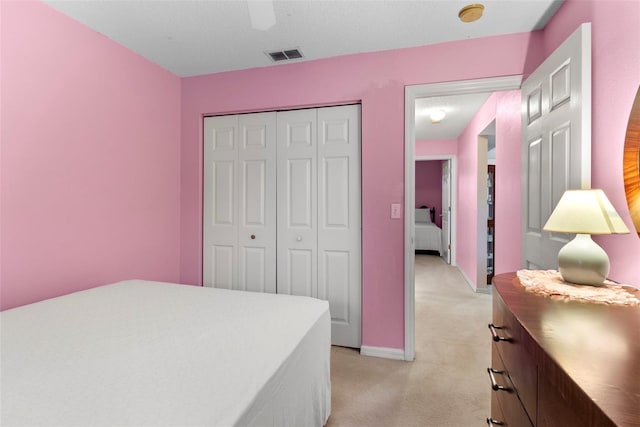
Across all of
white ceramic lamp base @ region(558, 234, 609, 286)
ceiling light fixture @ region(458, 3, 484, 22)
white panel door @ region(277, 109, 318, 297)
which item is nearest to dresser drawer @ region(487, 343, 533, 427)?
white ceramic lamp base @ region(558, 234, 609, 286)

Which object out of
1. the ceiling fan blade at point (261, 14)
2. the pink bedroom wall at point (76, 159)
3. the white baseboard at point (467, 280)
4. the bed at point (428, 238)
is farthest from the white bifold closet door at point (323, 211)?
the bed at point (428, 238)

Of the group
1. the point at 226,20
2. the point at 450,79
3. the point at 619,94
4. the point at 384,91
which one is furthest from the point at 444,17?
the point at 226,20

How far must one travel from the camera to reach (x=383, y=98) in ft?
8.20

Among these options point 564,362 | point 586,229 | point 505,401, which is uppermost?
point 586,229

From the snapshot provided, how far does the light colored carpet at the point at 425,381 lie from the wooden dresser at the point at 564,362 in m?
0.71

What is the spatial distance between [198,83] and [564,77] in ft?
9.35

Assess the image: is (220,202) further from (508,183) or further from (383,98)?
(508,183)

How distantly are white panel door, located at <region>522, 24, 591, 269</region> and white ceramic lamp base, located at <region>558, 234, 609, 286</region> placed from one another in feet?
1.34

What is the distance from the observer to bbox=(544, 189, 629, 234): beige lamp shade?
1197mm

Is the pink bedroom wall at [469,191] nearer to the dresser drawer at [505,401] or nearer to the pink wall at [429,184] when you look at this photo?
the pink wall at [429,184]

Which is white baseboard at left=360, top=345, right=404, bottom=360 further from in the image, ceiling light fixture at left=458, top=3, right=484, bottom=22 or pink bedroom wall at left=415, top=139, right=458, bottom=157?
pink bedroom wall at left=415, top=139, right=458, bottom=157

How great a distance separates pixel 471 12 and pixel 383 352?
247cm

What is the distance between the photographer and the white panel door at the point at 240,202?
2.87 meters

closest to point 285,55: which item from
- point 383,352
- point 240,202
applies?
point 240,202
